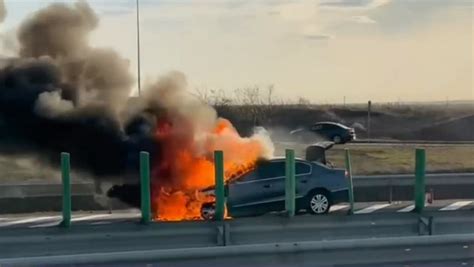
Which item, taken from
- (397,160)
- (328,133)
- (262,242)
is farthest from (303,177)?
(328,133)

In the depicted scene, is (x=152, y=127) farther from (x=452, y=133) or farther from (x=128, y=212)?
(x=452, y=133)

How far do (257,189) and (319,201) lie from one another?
1.54 m

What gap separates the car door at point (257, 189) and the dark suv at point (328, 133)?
997 inches

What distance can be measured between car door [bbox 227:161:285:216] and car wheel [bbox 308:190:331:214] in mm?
849

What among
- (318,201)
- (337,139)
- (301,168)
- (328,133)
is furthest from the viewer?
(328,133)

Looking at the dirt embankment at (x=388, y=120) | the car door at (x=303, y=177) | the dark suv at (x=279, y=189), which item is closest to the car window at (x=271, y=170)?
the dark suv at (x=279, y=189)

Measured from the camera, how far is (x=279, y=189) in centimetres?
1739

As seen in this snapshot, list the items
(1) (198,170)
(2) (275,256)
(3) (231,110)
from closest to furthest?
(2) (275,256), (1) (198,170), (3) (231,110)

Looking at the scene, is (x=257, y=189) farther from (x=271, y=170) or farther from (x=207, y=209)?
(x=207, y=209)

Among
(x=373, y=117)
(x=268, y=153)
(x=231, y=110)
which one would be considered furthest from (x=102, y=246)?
(x=373, y=117)

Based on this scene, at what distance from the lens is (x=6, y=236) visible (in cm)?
834

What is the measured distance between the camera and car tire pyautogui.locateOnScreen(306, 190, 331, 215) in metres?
17.9

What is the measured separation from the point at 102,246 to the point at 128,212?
35.7 ft

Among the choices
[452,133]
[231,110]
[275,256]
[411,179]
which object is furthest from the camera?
[452,133]
